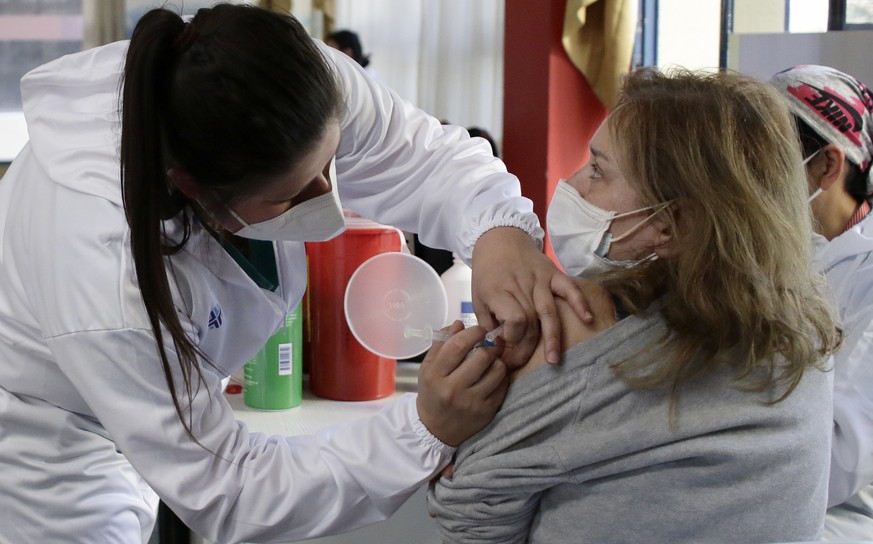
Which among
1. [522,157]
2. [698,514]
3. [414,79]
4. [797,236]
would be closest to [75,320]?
[698,514]

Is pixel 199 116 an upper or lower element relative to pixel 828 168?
upper

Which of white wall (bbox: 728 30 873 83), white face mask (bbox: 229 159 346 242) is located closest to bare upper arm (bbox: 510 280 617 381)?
white face mask (bbox: 229 159 346 242)

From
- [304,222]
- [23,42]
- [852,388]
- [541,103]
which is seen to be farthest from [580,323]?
[23,42]

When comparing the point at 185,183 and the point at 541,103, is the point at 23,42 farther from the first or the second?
the point at 185,183

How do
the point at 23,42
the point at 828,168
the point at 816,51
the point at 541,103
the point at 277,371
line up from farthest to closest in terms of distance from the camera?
the point at 23,42
the point at 541,103
the point at 816,51
the point at 277,371
the point at 828,168

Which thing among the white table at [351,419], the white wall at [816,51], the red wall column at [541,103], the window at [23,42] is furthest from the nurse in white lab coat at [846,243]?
the window at [23,42]

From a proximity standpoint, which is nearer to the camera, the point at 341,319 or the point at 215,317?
the point at 215,317

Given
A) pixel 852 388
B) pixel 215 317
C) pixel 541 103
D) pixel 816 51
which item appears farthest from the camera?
pixel 541 103

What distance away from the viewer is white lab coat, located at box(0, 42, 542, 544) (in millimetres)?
968

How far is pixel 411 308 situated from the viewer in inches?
64.6

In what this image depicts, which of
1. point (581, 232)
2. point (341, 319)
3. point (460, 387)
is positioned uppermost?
point (581, 232)

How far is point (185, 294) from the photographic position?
1051mm

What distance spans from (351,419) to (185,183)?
2.27 ft

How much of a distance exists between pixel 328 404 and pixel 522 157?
1853 mm
